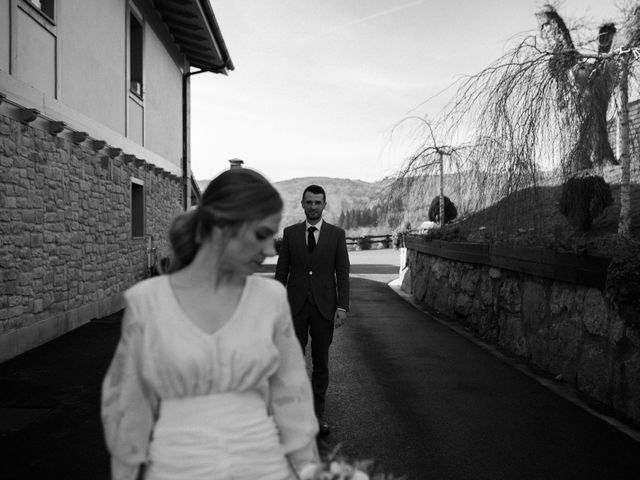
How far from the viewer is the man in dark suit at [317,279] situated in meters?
5.04

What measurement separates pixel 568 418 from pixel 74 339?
6.43m

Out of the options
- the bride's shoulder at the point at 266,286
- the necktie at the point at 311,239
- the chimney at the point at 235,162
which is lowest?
the bride's shoulder at the point at 266,286

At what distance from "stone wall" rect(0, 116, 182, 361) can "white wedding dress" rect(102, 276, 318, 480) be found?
6527mm

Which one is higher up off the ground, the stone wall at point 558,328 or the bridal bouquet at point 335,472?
the bridal bouquet at point 335,472

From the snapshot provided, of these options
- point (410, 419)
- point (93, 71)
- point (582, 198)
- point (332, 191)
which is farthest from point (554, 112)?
point (332, 191)

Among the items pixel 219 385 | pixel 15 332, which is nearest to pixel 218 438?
pixel 219 385

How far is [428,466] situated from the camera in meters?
4.12

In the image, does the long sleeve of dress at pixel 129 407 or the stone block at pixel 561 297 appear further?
the stone block at pixel 561 297

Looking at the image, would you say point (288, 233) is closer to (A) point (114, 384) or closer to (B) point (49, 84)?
(A) point (114, 384)

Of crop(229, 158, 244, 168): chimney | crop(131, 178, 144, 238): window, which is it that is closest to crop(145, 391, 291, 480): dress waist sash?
crop(131, 178, 144, 238): window

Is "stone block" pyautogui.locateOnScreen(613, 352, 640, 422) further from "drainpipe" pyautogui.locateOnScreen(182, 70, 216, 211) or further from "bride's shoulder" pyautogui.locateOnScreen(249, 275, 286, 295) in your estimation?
"drainpipe" pyautogui.locateOnScreen(182, 70, 216, 211)

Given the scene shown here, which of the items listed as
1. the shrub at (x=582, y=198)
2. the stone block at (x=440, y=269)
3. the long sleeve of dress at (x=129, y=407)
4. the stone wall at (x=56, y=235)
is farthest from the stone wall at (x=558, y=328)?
the stone wall at (x=56, y=235)

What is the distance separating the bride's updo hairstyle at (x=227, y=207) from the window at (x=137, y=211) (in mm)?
12705

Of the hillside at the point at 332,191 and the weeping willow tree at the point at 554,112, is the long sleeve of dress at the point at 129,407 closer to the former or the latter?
the weeping willow tree at the point at 554,112
